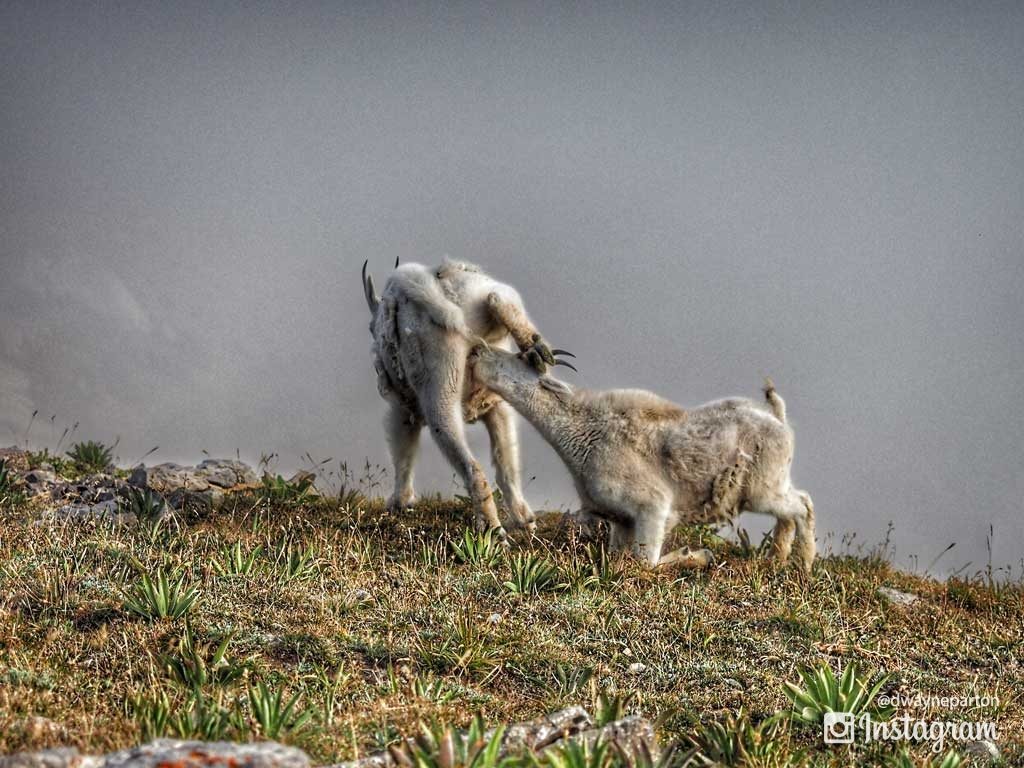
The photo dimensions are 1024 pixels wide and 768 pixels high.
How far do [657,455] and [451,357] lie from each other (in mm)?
2289

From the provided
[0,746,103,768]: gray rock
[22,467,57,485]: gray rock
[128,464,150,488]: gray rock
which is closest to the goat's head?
[128,464,150,488]: gray rock

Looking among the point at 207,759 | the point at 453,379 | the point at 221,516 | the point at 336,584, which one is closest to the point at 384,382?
the point at 453,379

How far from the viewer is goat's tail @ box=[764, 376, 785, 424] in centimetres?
959

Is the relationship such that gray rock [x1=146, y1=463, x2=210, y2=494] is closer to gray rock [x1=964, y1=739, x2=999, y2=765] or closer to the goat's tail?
the goat's tail

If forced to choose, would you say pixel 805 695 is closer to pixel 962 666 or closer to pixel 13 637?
pixel 962 666

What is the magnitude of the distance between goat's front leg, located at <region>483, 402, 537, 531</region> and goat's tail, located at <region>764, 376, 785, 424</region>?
2753mm

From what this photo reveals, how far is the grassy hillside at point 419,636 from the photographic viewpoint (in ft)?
18.1

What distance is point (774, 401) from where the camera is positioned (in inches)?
381

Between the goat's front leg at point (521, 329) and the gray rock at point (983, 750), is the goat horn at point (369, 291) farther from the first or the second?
the gray rock at point (983, 750)

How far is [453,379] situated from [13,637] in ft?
15.1

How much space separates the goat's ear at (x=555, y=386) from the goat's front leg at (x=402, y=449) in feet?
6.77

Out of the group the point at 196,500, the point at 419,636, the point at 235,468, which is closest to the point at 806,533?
the point at 419,636

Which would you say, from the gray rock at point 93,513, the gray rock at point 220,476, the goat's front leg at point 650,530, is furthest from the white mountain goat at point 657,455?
→ the gray rock at point 220,476
